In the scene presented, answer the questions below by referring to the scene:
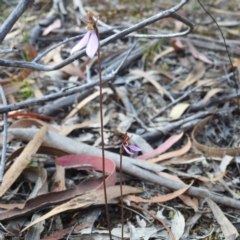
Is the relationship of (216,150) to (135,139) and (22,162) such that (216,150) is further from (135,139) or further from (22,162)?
(22,162)

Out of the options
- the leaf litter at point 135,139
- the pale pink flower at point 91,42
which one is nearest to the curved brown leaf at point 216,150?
the leaf litter at point 135,139

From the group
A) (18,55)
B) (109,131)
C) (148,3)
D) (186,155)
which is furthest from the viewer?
(148,3)

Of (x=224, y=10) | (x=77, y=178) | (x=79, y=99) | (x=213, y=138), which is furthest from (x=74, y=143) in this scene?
(x=224, y=10)

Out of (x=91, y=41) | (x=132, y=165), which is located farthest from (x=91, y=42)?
(x=132, y=165)

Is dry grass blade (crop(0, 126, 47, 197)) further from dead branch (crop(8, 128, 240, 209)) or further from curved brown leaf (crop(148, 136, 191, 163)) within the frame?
curved brown leaf (crop(148, 136, 191, 163))

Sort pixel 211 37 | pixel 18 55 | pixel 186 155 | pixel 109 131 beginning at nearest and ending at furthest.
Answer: pixel 186 155 < pixel 109 131 < pixel 18 55 < pixel 211 37

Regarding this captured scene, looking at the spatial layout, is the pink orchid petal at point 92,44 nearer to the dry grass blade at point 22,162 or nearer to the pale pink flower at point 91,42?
the pale pink flower at point 91,42

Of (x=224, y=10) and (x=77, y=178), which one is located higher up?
(x=77, y=178)

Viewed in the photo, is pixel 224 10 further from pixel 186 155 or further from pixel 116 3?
pixel 186 155
